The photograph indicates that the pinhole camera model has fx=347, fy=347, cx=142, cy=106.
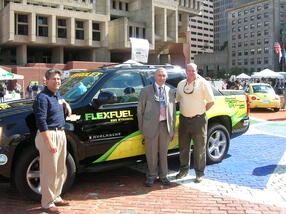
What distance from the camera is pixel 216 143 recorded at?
6488 millimetres

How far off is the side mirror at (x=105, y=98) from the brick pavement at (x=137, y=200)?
1324 millimetres

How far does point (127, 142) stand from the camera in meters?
5.31

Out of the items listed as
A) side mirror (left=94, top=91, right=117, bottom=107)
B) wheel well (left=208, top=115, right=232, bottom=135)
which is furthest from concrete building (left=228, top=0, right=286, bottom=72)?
side mirror (left=94, top=91, right=117, bottom=107)

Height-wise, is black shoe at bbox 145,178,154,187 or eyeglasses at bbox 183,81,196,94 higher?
eyeglasses at bbox 183,81,196,94

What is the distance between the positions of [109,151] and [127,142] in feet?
1.09

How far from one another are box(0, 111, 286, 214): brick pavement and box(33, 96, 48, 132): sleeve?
1167 millimetres

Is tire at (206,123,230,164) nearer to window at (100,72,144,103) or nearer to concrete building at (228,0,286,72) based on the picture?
→ window at (100,72,144,103)

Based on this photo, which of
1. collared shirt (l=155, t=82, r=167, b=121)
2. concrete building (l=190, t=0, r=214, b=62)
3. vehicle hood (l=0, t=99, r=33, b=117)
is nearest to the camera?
vehicle hood (l=0, t=99, r=33, b=117)

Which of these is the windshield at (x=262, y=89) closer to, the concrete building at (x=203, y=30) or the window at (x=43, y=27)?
the window at (x=43, y=27)

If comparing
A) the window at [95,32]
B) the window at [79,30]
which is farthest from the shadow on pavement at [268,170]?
the window at [95,32]

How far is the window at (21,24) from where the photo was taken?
45.7 m

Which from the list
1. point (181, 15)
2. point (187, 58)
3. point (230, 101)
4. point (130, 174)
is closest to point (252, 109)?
point (187, 58)

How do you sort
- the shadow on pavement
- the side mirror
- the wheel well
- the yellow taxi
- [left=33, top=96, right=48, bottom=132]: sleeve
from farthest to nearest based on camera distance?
the yellow taxi
the wheel well
the shadow on pavement
the side mirror
[left=33, top=96, right=48, bottom=132]: sleeve

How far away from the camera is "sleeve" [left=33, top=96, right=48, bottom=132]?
3932mm
